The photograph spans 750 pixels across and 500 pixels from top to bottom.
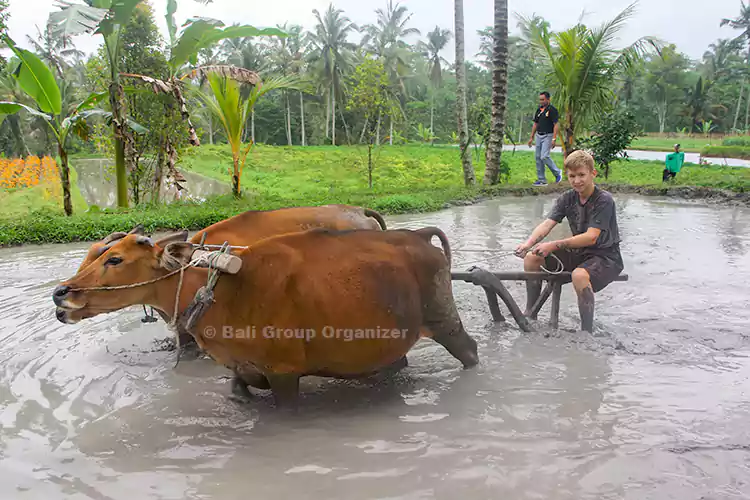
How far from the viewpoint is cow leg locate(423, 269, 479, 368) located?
3.41m

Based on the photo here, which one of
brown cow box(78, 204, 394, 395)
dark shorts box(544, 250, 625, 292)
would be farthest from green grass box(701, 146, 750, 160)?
brown cow box(78, 204, 394, 395)

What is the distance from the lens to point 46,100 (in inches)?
374

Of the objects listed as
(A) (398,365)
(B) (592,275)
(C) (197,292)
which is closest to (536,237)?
(B) (592,275)

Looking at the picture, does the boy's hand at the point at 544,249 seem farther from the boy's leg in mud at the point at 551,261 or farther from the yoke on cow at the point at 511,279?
the boy's leg in mud at the point at 551,261

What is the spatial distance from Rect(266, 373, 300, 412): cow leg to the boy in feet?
6.73

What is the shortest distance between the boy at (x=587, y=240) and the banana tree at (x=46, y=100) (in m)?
8.42

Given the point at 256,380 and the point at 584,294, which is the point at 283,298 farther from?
the point at 584,294

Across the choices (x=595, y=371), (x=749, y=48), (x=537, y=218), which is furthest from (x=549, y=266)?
(x=749, y=48)

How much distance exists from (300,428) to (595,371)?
6.88 ft

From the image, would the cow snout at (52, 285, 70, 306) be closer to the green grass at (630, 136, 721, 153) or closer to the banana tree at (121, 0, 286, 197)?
the banana tree at (121, 0, 286, 197)

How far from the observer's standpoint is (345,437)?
313 centimetres

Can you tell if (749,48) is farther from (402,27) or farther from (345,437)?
(345,437)

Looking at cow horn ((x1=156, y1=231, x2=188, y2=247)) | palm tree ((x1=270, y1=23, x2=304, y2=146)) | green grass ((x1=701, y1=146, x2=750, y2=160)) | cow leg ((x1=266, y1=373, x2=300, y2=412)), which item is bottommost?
cow leg ((x1=266, y1=373, x2=300, y2=412))

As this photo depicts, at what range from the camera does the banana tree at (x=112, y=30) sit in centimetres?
718
